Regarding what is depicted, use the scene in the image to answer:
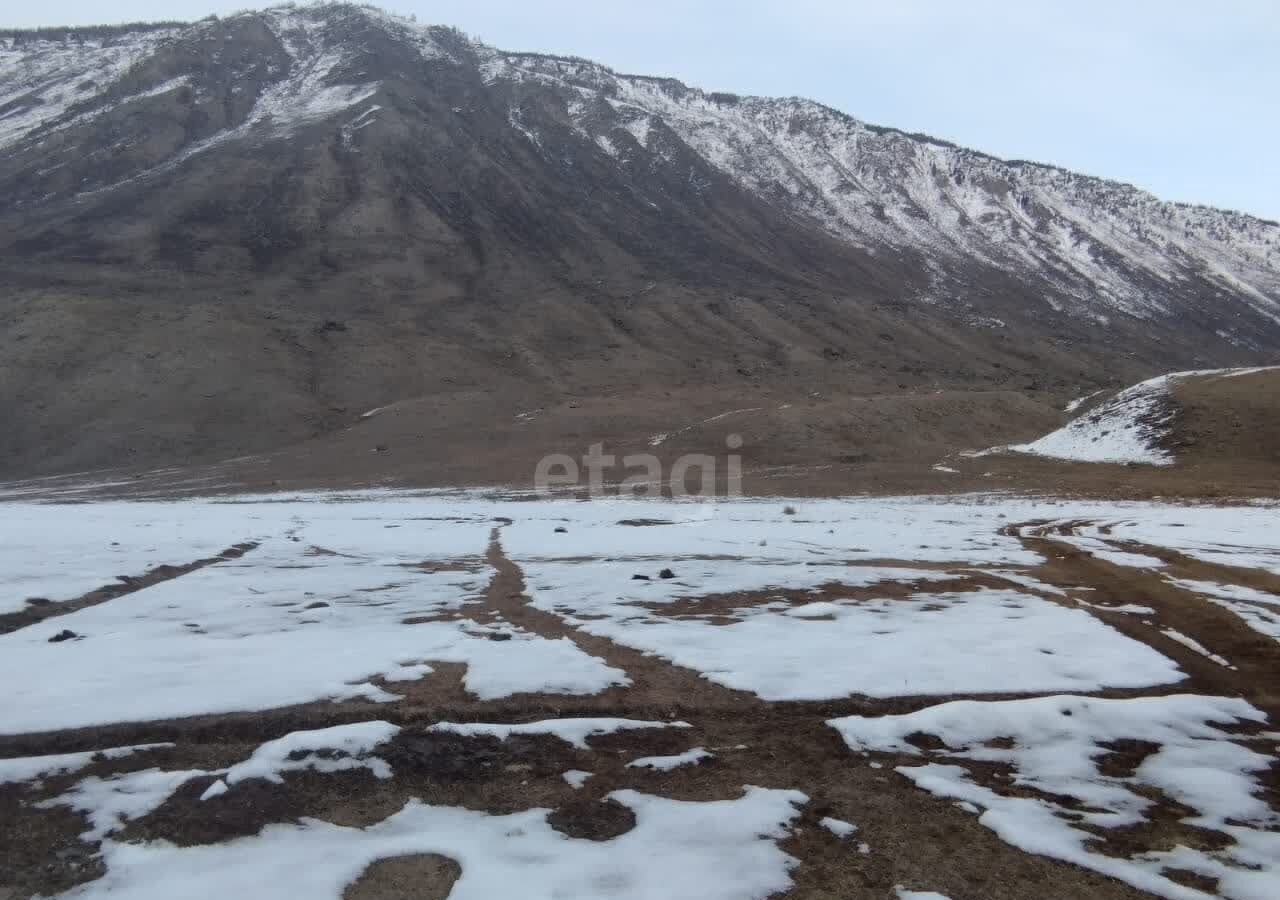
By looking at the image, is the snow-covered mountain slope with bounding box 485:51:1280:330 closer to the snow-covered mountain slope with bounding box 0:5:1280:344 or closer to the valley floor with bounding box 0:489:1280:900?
the snow-covered mountain slope with bounding box 0:5:1280:344

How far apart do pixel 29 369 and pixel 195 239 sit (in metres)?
38.8

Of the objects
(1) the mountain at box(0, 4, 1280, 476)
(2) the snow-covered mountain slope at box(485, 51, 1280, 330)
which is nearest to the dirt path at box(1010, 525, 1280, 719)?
(1) the mountain at box(0, 4, 1280, 476)

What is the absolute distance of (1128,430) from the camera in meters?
41.9

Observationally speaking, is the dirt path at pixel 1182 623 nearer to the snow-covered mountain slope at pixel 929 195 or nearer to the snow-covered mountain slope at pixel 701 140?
the snow-covered mountain slope at pixel 701 140

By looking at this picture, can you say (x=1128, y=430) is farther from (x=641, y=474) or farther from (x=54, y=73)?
(x=54, y=73)

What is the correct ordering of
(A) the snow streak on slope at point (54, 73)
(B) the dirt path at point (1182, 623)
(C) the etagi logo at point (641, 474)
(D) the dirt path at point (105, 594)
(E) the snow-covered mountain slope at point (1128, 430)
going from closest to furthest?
1. (B) the dirt path at point (1182, 623)
2. (D) the dirt path at point (105, 594)
3. (C) the etagi logo at point (641, 474)
4. (E) the snow-covered mountain slope at point (1128, 430)
5. (A) the snow streak on slope at point (54, 73)

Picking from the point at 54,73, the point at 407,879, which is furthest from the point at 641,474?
the point at 54,73

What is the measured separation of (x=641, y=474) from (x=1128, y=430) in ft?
87.1

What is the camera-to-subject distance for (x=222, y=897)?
4391 millimetres

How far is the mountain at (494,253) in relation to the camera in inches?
2511

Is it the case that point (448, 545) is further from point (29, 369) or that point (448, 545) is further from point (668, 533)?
point (29, 369)

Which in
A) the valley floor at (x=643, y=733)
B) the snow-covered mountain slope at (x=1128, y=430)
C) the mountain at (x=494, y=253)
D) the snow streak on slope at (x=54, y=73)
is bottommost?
the valley floor at (x=643, y=733)

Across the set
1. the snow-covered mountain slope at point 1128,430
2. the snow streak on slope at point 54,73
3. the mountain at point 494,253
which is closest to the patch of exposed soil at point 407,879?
the snow-covered mountain slope at point 1128,430

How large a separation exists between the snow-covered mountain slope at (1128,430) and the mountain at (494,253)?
8317 mm
